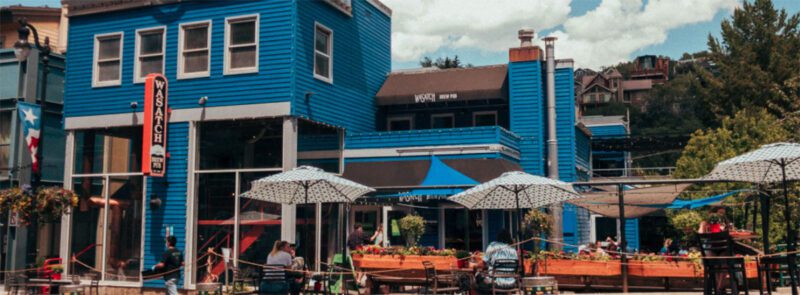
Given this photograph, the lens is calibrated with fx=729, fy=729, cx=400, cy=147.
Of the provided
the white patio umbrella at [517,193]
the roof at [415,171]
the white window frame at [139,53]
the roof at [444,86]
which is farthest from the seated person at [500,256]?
the white window frame at [139,53]

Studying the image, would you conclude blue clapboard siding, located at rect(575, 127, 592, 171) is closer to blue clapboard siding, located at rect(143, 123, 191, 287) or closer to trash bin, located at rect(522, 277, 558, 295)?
trash bin, located at rect(522, 277, 558, 295)

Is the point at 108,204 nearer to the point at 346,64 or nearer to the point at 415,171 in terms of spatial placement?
the point at 346,64

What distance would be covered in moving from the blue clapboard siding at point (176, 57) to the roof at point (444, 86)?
5361 millimetres

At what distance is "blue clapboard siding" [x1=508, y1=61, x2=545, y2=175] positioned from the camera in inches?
891

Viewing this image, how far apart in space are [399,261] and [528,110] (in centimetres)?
903

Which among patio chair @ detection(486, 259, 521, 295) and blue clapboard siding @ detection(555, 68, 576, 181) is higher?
blue clapboard siding @ detection(555, 68, 576, 181)

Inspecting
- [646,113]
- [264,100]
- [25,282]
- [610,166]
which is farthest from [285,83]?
[646,113]

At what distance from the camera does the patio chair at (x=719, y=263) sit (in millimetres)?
11812

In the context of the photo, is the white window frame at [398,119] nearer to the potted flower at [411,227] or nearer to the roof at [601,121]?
the potted flower at [411,227]

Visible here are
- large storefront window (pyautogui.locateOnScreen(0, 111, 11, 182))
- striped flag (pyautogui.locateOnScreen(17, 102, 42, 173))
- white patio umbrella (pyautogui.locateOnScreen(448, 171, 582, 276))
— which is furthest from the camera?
large storefront window (pyautogui.locateOnScreen(0, 111, 11, 182))

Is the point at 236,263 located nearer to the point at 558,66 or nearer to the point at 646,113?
the point at 558,66

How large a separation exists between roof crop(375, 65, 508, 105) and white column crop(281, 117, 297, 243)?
534 centimetres

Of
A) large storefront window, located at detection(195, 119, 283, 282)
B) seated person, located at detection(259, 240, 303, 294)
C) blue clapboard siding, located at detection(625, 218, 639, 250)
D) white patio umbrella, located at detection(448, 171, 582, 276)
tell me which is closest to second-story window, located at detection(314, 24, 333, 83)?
large storefront window, located at detection(195, 119, 283, 282)

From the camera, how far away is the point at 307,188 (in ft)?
48.2
